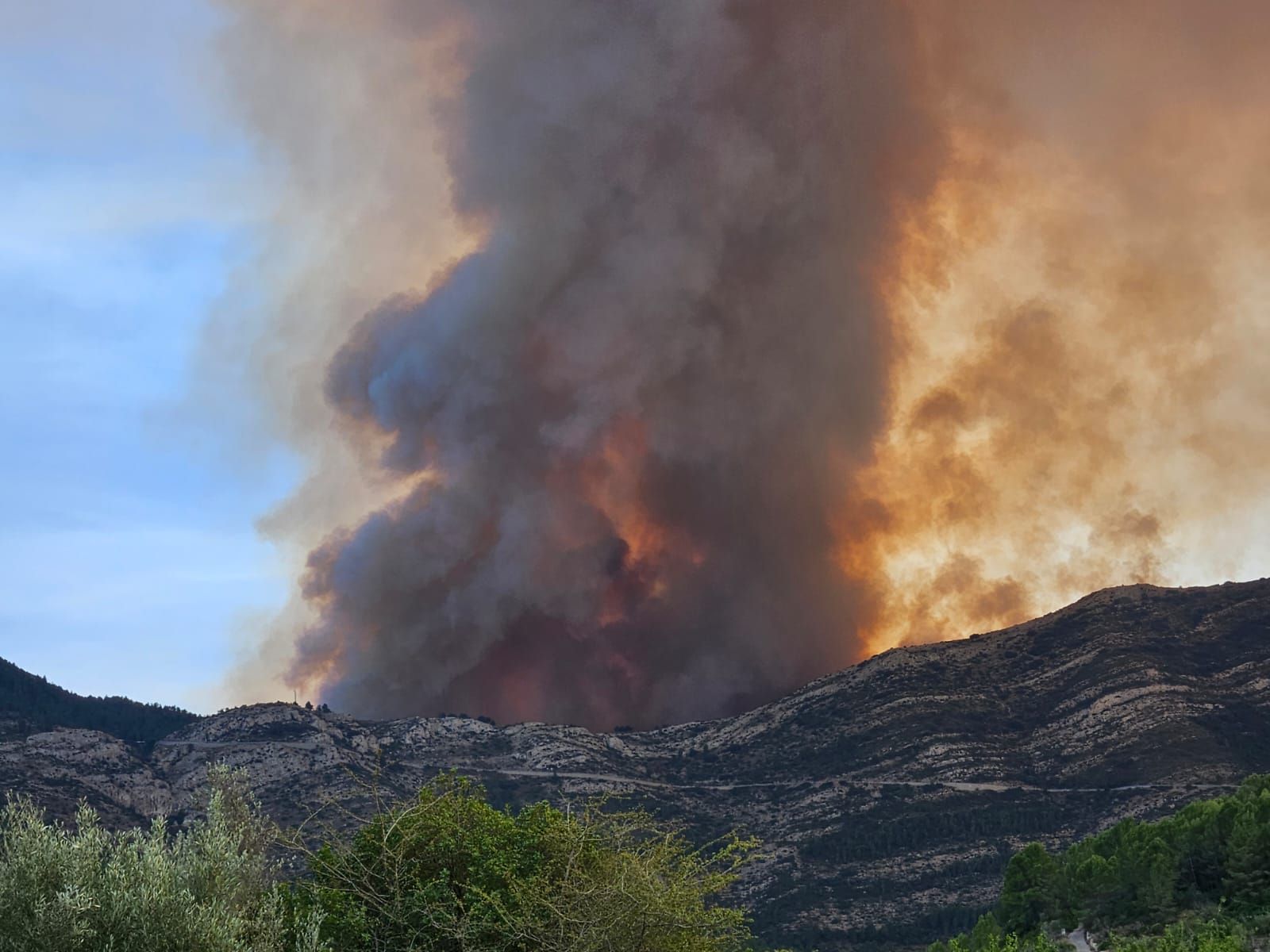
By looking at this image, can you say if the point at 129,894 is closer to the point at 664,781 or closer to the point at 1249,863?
the point at 1249,863

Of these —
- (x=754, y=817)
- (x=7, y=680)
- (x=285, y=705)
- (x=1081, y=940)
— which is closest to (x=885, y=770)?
(x=754, y=817)

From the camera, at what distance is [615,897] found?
2673 cm

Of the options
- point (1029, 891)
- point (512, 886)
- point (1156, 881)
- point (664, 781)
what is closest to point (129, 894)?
point (512, 886)

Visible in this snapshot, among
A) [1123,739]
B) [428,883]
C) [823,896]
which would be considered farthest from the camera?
[1123,739]

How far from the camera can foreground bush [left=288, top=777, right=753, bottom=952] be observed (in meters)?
26.9

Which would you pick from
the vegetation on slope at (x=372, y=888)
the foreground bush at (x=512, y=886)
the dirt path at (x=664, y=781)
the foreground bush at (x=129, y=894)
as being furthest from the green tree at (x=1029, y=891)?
the foreground bush at (x=129, y=894)

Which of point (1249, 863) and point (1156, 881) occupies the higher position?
point (1249, 863)

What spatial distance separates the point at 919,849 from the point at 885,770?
18.2 meters

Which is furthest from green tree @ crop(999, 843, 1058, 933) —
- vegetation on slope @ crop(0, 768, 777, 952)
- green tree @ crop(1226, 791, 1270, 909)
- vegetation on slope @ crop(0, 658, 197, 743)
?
vegetation on slope @ crop(0, 658, 197, 743)

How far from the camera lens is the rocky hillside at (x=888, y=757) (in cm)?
11250

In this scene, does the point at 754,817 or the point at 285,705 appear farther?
the point at 285,705

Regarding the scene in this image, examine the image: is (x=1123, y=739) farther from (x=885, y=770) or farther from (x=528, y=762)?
Result: (x=528, y=762)

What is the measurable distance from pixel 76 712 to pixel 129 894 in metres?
138

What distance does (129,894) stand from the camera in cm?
2555
